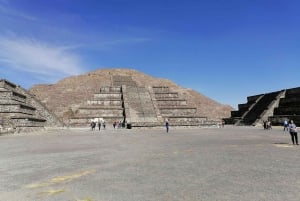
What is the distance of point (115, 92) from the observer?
49344mm

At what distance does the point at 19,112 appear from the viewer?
3195 cm

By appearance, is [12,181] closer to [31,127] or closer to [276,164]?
[276,164]

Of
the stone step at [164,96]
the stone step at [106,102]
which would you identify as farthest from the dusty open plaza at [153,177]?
the stone step at [164,96]

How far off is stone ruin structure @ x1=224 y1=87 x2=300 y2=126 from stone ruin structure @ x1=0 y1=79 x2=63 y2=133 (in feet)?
75.9

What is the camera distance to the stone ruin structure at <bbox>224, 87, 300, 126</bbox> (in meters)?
39.5

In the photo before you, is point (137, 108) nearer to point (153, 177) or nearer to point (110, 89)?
point (110, 89)

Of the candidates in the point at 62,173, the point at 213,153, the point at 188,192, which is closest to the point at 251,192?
the point at 188,192

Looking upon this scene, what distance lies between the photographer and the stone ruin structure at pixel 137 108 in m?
42.4

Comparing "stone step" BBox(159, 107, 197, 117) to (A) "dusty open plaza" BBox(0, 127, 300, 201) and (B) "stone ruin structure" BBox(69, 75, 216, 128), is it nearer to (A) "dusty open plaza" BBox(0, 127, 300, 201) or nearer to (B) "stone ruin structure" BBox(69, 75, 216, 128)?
(B) "stone ruin structure" BBox(69, 75, 216, 128)

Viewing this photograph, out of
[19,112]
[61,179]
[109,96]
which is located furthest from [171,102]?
[61,179]

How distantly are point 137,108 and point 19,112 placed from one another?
55.8 ft

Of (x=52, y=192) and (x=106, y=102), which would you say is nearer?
(x=52, y=192)

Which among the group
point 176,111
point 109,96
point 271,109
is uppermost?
point 109,96

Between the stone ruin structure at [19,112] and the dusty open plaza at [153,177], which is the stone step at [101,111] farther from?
the dusty open plaza at [153,177]
